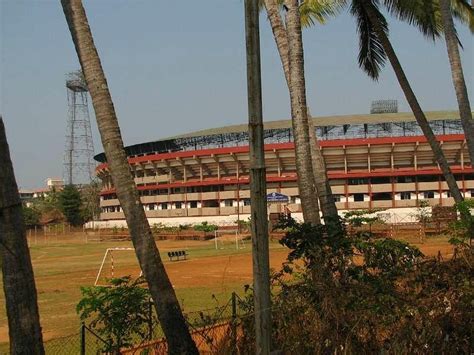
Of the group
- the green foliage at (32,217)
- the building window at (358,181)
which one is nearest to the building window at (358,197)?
the building window at (358,181)

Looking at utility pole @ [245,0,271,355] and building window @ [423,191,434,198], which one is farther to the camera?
building window @ [423,191,434,198]

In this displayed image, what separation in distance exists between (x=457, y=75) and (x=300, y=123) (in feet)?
21.0

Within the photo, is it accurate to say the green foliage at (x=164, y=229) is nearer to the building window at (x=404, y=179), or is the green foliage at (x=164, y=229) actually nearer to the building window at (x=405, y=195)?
the building window at (x=405, y=195)

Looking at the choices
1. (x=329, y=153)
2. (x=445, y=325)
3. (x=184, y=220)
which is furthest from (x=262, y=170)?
(x=184, y=220)

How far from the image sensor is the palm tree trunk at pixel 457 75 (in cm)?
1347

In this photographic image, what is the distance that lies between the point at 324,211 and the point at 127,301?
14.4 ft

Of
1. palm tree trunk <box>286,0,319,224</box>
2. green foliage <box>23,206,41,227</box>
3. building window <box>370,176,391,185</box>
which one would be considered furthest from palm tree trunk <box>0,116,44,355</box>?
green foliage <box>23,206,41,227</box>

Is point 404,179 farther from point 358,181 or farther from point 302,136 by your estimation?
point 302,136

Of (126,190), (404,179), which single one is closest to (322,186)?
(126,190)

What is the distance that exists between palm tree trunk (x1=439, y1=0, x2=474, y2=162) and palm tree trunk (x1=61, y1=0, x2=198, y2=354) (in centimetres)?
961

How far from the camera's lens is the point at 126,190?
609 centimetres

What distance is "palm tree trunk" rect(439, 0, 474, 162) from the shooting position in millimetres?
13469

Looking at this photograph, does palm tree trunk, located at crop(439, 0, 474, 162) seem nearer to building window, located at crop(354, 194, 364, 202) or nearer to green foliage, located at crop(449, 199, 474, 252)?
green foliage, located at crop(449, 199, 474, 252)

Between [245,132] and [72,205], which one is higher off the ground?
[245,132]
